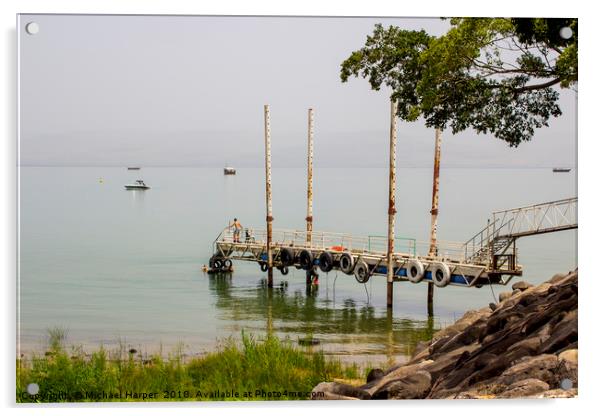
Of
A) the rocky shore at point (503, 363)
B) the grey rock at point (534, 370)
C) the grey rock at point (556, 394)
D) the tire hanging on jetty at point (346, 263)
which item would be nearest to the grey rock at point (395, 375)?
the rocky shore at point (503, 363)

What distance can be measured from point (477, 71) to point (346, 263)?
7.43m

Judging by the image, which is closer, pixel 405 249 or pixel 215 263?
pixel 405 249

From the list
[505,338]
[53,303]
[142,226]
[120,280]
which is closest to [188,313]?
[120,280]

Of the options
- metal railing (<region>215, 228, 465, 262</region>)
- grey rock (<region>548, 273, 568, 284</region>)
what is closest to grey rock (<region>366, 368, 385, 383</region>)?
grey rock (<region>548, 273, 568, 284</region>)

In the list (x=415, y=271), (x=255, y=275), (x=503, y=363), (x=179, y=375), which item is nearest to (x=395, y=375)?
(x=503, y=363)

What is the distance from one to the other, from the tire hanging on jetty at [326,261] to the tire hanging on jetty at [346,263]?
0.76 feet

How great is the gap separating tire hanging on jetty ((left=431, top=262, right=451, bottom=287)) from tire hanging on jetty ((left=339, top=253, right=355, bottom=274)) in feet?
8.44

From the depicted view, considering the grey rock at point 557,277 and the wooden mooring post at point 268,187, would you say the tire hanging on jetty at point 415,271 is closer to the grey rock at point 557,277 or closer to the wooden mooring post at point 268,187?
the wooden mooring post at point 268,187

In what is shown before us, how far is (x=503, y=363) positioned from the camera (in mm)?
11898

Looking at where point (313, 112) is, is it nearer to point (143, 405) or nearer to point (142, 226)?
point (143, 405)

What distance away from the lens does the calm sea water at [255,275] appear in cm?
1345

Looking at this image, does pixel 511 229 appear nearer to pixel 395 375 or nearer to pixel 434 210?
pixel 434 210

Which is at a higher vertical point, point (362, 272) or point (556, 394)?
point (362, 272)

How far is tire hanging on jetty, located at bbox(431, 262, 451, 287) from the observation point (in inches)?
685
